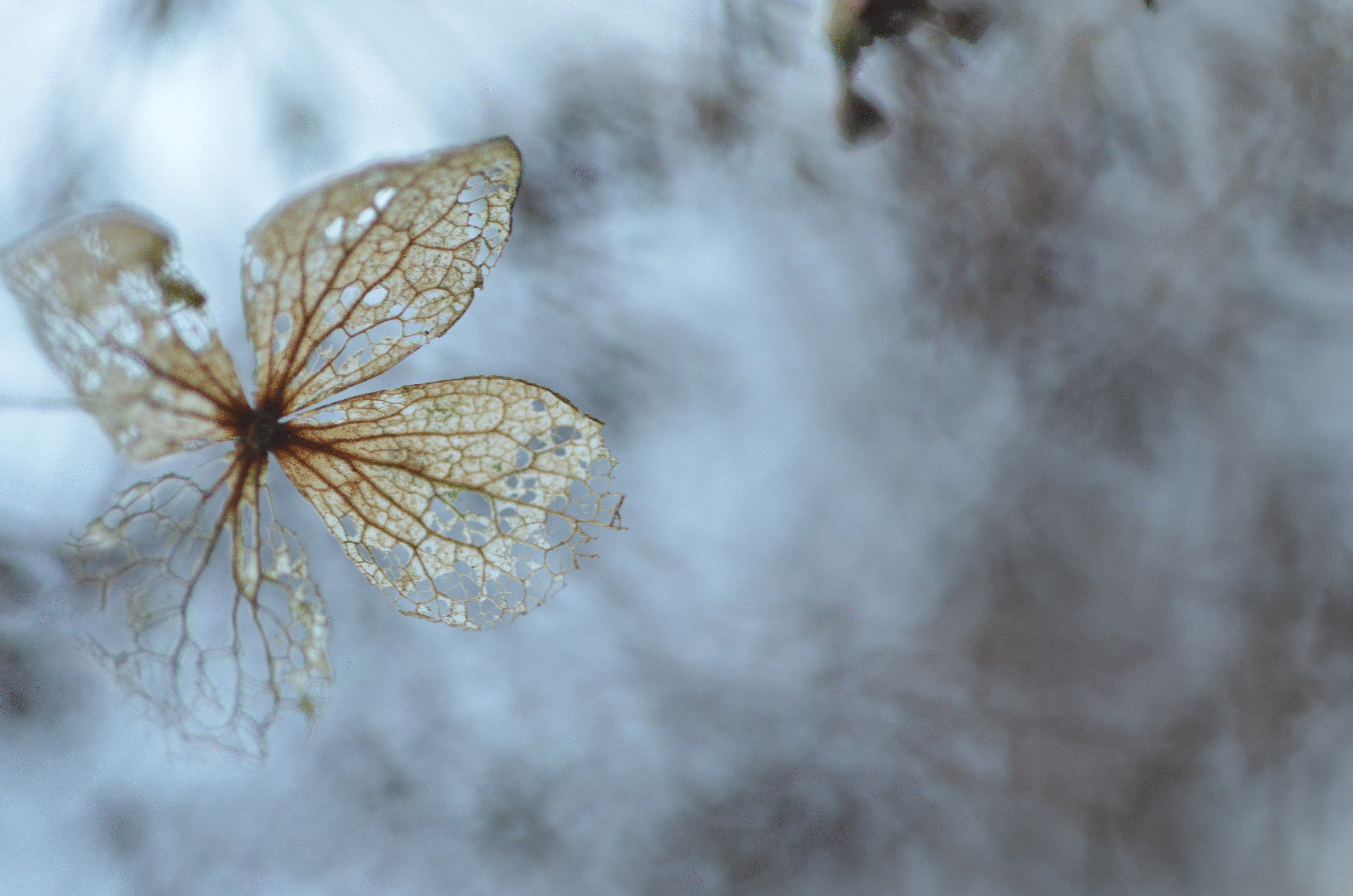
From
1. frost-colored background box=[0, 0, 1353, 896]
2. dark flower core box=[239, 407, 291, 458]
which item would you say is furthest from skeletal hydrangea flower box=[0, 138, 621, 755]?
frost-colored background box=[0, 0, 1353, 896]

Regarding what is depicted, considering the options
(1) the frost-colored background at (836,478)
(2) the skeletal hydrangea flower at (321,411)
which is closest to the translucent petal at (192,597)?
(2) the skeletal hydrangea flower at (321,411)

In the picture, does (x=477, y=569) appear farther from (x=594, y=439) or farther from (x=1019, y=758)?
(x=1019, y=758)

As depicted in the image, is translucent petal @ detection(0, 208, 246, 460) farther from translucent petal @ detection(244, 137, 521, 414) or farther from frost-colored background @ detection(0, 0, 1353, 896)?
frost-colored background @ detection(0, 0, 1353, 896)

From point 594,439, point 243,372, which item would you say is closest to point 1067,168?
point 594,439

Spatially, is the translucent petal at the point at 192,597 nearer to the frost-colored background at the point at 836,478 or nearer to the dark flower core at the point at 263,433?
the dark flower core at the point at 263,433

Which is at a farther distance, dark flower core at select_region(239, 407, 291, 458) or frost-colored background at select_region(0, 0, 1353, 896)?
frost-colored background at select_region(0, 0, 1353, 896)

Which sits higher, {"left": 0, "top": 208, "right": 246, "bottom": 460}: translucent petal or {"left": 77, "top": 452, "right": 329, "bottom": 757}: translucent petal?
{"left": 0, "top": 208, "right": 246, "bottom": 460}: translucent petal
